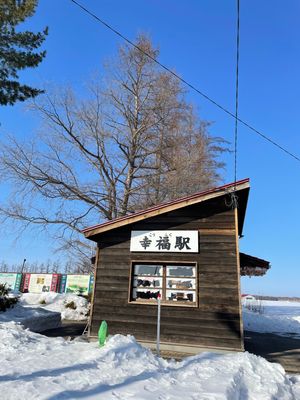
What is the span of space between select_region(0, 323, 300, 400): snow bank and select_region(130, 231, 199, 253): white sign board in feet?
11.5

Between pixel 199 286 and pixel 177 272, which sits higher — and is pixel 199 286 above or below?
below

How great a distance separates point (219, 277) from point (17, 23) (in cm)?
Result: 1071

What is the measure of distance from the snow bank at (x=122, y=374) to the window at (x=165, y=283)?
2.71 metres

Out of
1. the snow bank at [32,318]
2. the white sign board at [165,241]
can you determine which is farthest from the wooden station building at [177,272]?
the snow bank at [32,318]

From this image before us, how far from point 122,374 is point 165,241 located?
5690 mm

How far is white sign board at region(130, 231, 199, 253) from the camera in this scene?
10945mm

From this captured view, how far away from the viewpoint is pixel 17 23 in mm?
11922

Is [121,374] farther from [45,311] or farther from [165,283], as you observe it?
[45,311]

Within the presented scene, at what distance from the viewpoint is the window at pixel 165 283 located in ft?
35.5

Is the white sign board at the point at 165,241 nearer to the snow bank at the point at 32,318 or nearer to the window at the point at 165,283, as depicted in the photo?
the window at the point at 165,283

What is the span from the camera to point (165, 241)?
442 inches

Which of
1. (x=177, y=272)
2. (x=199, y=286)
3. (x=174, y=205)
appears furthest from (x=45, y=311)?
(x=174, y=205)

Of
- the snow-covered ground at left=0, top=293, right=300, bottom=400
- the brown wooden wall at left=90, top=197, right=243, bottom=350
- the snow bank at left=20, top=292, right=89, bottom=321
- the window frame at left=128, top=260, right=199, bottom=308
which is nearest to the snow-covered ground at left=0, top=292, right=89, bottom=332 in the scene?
the snow bank at left=20, top=292, right=89, bottom=321

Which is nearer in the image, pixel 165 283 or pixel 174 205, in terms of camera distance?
pixel 165 283
